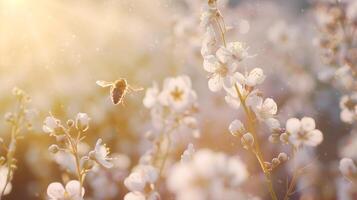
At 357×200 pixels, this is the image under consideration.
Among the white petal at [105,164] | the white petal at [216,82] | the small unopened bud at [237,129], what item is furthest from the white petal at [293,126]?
the white petal at [105,164]

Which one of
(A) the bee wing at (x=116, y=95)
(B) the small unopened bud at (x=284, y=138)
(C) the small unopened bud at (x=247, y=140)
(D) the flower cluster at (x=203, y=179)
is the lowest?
(D) the flower cluster at (x=203, y=179)

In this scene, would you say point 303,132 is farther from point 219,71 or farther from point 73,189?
point 73,189

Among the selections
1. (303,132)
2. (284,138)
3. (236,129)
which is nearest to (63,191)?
(236,129)

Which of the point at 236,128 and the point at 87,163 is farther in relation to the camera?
the point at 236,128

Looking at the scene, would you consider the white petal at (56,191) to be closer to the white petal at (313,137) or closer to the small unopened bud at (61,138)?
the small unopened bud at (61,138)

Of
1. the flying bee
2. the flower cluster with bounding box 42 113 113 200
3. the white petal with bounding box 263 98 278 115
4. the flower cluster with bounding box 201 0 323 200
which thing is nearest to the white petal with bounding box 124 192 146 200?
the flower cluster with bounding box 42 113 113 200

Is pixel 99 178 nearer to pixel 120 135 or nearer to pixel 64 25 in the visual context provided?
pixel 120 135

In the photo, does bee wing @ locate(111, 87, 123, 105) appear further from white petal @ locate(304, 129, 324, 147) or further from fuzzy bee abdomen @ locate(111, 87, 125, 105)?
white petal @ locate(304, 129, 324, 147)

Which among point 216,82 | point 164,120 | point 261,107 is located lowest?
point 261,107
